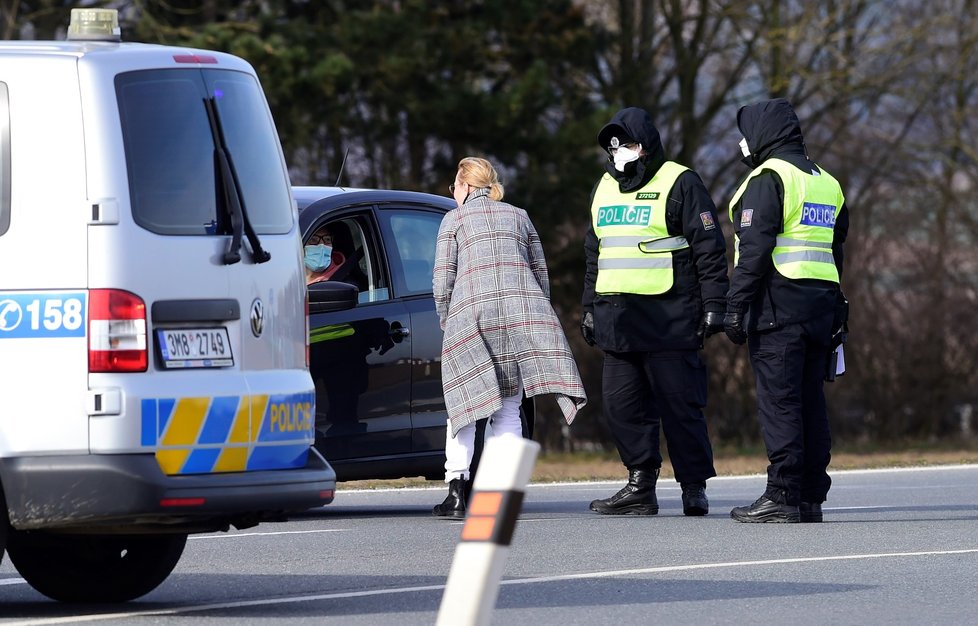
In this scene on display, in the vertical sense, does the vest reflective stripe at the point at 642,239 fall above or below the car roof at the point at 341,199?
below

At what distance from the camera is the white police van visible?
6.11 m

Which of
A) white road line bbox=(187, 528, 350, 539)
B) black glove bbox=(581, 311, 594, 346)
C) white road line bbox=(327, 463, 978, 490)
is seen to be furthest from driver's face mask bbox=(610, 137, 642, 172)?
white road line bbox=(327, 463, 978, 490)

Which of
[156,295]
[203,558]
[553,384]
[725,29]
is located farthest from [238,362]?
[725,29]

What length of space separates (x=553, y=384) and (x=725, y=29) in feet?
65.3

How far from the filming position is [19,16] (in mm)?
24391

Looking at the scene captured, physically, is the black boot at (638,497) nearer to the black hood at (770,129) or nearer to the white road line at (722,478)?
the black hood at (770,129)

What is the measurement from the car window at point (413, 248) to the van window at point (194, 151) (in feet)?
12.1

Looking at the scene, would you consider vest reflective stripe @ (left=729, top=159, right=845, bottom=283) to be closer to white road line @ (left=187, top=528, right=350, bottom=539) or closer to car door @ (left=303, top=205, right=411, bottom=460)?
car door @ (left=303, top=205, right=411, bottom=460)

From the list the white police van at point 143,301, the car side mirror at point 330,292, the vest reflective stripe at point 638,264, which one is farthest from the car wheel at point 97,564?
the vest reflective stripe at point 638,264

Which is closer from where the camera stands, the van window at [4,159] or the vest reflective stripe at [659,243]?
the van window at [4,159]

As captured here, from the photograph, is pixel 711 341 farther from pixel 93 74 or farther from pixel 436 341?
pixel 93 74

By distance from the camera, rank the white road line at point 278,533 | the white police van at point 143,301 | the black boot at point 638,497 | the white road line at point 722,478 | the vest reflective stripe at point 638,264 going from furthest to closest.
A: the white road line at point 722,478
the black boot at point 638,497
the vest reflective stripe at point 638,264
the white road line at point 278,533
the white police van at point 143,301

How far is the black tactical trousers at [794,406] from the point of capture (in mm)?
10016

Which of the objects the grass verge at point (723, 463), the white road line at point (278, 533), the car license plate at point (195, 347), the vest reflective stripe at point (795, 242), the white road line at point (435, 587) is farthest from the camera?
the grass verge at point (723, 463)
